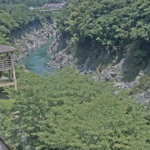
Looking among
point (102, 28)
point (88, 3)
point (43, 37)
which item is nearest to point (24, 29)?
point (43, 37)

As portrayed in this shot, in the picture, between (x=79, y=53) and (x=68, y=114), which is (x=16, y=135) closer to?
(x=68, y=114)

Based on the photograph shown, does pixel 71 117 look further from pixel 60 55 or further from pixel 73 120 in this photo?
pixel 60 55

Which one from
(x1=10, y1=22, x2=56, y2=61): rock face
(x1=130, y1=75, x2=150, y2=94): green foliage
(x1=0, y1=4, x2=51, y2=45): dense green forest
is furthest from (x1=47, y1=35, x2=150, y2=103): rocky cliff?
(x1=10, y1=22, x2=56, y2=61): rock face

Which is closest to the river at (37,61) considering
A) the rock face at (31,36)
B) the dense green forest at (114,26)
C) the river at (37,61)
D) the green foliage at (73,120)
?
the river at (37,61)

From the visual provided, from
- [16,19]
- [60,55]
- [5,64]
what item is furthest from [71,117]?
[16,19]

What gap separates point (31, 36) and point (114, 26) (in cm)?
3865

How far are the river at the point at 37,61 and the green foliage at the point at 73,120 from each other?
28891 millimetres

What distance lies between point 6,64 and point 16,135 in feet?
30.0

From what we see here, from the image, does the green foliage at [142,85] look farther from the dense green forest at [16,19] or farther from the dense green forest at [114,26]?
the dense green forest at [16,19]

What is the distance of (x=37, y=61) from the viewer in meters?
55.0

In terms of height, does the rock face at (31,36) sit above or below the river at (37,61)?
above

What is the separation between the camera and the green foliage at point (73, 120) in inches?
490

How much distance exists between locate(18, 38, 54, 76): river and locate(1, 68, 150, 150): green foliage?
2889 cm

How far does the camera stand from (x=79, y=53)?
46.4 m
